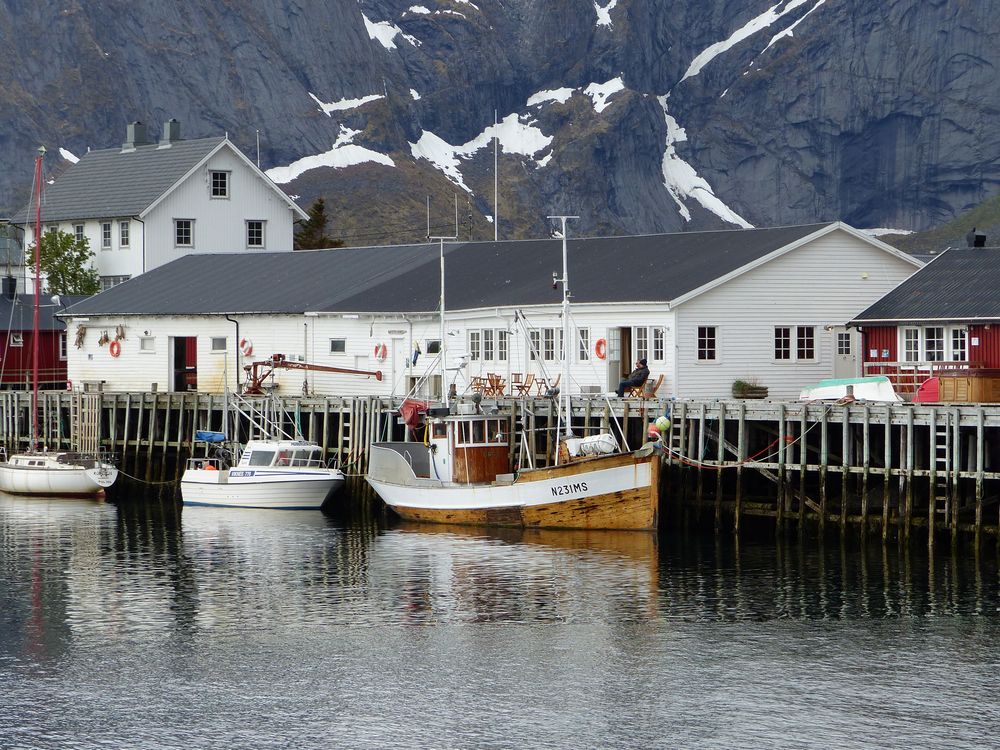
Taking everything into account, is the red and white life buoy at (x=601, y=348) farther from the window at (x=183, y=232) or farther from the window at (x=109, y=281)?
the window at (x=109, y=281)

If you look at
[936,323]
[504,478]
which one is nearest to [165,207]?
[504,478]

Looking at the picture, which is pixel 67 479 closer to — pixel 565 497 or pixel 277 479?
pixel 277 479

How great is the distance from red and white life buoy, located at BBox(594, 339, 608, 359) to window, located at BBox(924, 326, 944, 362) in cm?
962

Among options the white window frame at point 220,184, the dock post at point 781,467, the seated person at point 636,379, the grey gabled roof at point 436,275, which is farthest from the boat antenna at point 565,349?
the white window frame at point 220,184

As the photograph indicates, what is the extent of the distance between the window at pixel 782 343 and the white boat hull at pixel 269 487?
14.4m

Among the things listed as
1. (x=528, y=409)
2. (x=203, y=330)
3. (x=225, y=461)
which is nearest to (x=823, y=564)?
(x=528, y=409)

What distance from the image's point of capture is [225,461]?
5831 cm

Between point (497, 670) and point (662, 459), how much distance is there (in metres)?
17.4

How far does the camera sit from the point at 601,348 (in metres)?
53.1

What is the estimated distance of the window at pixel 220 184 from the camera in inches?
3521

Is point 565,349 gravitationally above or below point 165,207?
below

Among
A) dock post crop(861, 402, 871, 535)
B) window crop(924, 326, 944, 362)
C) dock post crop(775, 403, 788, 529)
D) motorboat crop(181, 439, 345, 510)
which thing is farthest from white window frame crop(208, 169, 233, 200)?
dock post crop(861, 402, 871, 535)

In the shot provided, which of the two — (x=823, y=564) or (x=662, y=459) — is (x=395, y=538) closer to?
(x=662, y=459)

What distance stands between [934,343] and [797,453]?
6.43 metres
